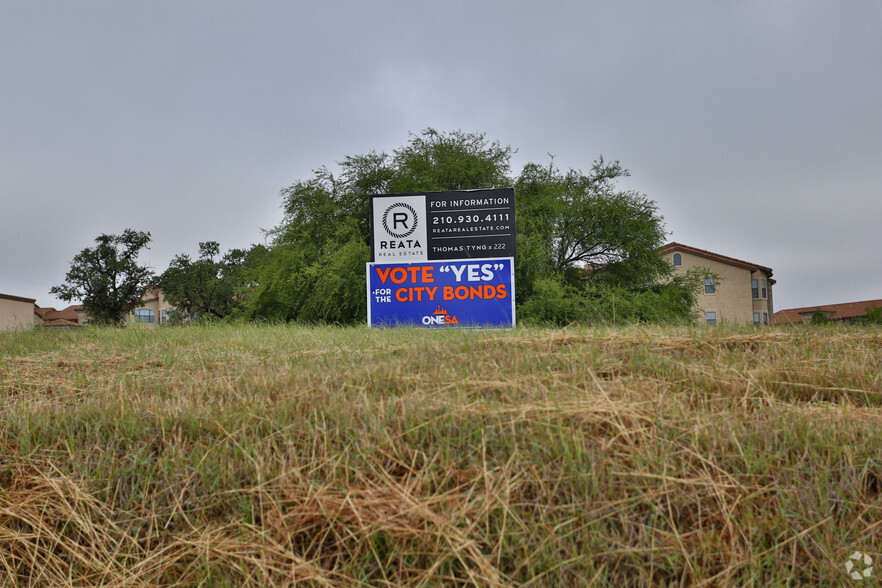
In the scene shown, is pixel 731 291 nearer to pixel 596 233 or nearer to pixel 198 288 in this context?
pixel 596 233

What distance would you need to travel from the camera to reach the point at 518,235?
24547mm

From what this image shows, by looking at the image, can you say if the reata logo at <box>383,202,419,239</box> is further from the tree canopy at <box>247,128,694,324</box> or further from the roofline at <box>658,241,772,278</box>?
the roofline at <box>658,241,772,278</box>

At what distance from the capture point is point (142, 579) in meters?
2.85

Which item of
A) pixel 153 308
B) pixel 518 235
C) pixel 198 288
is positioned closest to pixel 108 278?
pixel 198 288

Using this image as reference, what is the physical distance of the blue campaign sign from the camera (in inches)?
564

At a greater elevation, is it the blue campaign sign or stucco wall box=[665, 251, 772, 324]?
stucco wall box=[665, 251, 772, 324]

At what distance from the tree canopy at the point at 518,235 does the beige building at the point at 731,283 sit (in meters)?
21.2

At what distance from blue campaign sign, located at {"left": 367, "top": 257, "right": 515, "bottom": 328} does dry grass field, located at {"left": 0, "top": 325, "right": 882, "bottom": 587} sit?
975 centimetres

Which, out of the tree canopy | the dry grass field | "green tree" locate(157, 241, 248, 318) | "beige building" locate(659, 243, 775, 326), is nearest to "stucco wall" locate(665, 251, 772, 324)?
"beige building" locate(659, 243, 775, 326)

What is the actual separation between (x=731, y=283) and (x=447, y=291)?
1674 inches

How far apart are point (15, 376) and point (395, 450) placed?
460 cm

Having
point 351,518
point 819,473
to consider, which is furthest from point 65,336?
point 819,473

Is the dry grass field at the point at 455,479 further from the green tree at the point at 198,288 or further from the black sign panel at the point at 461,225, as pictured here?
the green tree at the point at 198,288

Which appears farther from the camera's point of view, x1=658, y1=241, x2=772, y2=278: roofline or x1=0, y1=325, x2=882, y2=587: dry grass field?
x1=658, y1=241, x2=772, y2=278: roofline
